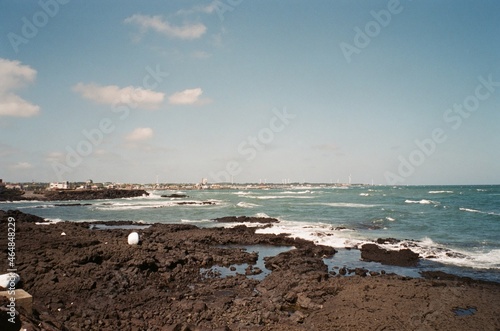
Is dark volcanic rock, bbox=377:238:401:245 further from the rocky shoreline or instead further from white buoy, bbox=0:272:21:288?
the rocky shoreline

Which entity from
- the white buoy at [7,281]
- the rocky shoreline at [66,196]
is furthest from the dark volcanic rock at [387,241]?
the rocky shoreline at [66,196]

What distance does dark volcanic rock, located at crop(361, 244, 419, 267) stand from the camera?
57.0ft

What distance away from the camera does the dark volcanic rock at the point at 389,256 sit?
17359mm

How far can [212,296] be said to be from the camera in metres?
11.6

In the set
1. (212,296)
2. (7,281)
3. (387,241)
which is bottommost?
(387,241)

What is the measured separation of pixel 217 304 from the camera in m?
10.6

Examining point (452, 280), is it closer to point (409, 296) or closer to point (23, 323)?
point (409, 296)

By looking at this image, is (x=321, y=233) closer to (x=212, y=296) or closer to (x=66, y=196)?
(x=212, y=296)

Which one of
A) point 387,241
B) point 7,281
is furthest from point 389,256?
point 7,281

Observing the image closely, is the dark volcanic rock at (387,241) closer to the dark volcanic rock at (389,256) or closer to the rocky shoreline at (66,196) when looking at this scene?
the dark volcanic rock at (389,256)

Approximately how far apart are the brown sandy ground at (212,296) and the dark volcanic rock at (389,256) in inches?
147

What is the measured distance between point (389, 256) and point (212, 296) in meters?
11.3

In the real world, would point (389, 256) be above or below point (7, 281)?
below

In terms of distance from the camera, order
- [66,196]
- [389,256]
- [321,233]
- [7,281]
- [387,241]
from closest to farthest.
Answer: [7,281] < [389,256] < [387,241] < [321,233] < [66,196]
